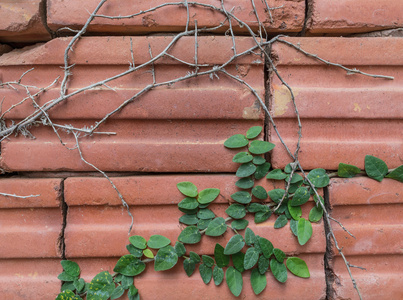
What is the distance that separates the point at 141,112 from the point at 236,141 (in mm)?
368

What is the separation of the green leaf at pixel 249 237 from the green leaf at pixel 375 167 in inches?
19.4

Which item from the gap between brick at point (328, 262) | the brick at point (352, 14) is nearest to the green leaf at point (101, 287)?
the gap between brick at point (328, 262)


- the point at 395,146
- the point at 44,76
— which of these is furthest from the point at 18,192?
the point at 395,146

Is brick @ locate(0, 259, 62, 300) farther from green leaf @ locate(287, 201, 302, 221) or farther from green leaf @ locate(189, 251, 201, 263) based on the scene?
green leaf @ locate(287, 201, 302, 221)

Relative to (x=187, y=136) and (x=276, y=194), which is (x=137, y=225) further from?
(x=276, y=194)

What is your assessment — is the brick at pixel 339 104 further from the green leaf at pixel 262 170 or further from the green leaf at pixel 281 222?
the green leaf at pixel 281 222

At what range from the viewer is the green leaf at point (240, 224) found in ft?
3.09

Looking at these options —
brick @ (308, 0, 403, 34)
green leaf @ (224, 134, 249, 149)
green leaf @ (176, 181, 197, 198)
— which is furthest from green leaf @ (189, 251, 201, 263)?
brick @ (308, 0, 403, 34)

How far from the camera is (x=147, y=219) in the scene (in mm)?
972

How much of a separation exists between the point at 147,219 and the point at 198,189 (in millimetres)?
230

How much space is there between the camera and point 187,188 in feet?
3.08

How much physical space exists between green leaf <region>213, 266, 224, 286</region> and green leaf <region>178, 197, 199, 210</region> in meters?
0.25

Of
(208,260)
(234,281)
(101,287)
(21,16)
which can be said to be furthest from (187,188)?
(21,16)

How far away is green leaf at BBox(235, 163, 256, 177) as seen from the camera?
36.4 inches
